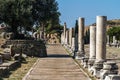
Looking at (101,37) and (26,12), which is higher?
(26,12)

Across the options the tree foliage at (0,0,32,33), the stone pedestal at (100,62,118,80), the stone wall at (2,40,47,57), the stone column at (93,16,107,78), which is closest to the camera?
the stone pedestal at (100,62,118,80)

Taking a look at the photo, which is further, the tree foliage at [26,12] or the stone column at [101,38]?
the tree foliage at [26,12]

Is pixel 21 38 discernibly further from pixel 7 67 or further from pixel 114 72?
pixel 114 72

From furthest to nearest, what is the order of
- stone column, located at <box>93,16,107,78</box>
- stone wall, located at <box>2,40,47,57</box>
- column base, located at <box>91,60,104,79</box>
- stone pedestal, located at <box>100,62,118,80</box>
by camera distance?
1. stone wall, located at <box>2,40,47,57</box>
2. stone column, located at <box>93,16,107,78</box>
3. column base, located at <box>91,60,104,79</box>
4. stone pedestal, located at <box>100,62,118,80</box>

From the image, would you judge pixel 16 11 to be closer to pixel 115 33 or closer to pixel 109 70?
pixel 109 70

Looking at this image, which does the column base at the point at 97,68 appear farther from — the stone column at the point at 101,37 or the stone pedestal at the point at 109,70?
the stone pedestal at the point at 109,70

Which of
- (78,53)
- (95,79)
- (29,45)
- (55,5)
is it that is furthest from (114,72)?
(55,5)

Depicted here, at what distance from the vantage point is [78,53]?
3709cm

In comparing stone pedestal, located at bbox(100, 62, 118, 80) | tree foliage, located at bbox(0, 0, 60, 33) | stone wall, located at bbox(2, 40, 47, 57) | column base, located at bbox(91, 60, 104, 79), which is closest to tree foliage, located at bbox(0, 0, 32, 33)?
tree foliage, located at bbox(0, 0, 60, 33)

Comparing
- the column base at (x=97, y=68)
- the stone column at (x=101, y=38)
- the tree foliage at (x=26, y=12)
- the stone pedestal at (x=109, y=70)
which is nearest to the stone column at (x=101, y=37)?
the stone column at (x=101, y=38)

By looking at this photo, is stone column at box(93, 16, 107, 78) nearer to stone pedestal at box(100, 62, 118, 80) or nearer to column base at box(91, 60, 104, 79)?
column base at box(91, 60, 104, 79)

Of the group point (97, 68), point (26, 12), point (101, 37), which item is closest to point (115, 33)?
point (26, 12)

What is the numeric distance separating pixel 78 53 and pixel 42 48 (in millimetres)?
4901

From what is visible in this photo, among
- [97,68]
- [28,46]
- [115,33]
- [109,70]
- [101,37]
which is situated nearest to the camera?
[109,70]
